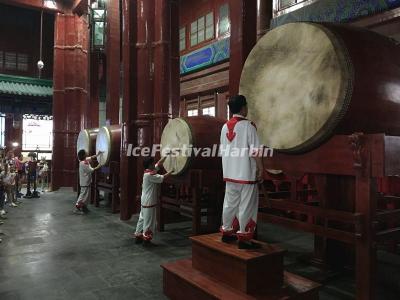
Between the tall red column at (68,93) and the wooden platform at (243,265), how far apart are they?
378 inches

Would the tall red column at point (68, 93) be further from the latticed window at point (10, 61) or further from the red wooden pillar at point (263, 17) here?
the red wooden pillar at point (263, 17)

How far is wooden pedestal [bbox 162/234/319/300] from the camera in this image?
2355 mm

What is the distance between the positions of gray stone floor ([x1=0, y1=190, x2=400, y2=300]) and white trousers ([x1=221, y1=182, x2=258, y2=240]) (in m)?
0.88

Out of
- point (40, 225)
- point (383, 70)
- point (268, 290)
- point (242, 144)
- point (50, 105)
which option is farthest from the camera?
point (50, 105)

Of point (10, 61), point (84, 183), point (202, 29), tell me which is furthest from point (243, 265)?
point (10, 61)

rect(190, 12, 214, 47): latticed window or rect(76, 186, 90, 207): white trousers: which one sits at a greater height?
rect(190, 12, 214, 47): latticed window

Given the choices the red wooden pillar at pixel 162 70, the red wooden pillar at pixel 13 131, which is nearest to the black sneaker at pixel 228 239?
the red wooden pillar at pixel 162 70

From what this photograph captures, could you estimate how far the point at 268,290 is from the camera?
95.0 inches

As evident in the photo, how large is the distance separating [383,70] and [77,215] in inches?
232

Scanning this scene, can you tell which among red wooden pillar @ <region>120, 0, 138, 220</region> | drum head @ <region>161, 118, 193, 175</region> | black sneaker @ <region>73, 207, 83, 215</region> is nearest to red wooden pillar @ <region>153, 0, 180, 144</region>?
red wooden pillar @ <region>120, 0, 138, 220</region>

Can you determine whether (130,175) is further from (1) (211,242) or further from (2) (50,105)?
(2) (50,105)

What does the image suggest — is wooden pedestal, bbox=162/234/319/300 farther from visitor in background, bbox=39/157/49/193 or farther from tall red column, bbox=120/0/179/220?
visitor in background, bbox=39/157/49/193

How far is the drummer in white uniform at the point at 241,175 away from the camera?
2588 mm

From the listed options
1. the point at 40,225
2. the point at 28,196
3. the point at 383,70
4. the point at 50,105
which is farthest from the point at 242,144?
the point at 50,105
